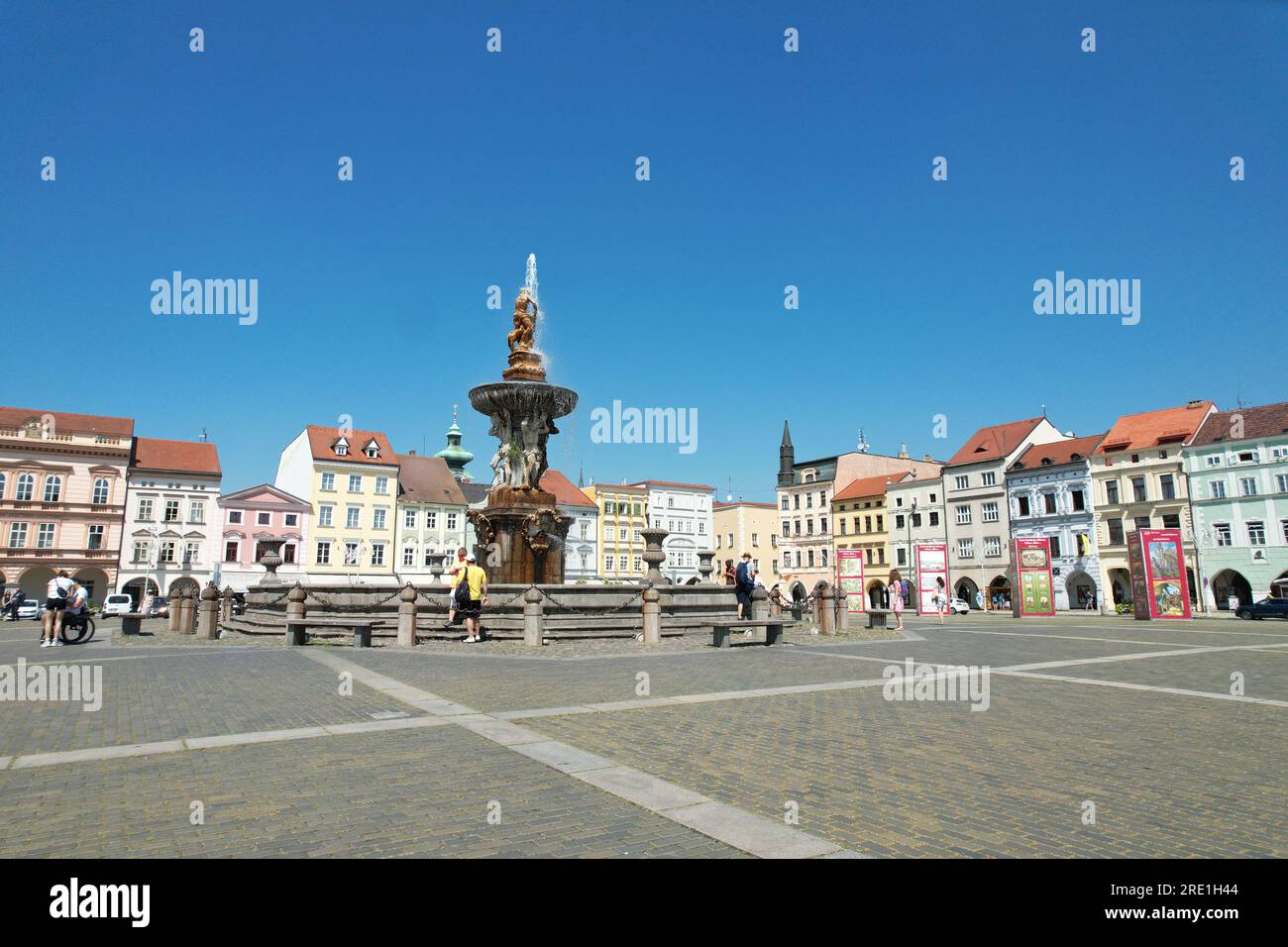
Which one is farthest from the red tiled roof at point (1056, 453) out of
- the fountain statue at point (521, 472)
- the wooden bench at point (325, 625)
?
the wooden bench at point (325, 625)

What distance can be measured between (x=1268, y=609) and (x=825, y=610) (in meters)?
32.3

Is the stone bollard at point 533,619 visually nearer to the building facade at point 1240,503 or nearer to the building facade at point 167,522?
the building facade at point 167,522

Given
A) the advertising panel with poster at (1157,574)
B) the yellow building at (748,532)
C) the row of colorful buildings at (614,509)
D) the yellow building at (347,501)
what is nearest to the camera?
the advertising panel with poster at (1157,574)

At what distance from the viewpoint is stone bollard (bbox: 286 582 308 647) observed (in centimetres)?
1634

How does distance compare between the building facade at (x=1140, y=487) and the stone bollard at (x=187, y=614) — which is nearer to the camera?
the stone bollard at (x=187, y=614)

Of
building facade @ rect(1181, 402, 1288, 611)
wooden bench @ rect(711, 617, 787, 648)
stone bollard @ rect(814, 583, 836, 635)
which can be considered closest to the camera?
wooden bench @ rect(711, 617, 787, 648)

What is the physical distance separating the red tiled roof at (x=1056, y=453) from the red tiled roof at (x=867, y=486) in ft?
35.6

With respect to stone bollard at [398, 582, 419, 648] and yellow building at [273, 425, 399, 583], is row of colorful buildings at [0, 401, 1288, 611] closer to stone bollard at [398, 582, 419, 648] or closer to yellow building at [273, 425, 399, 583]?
yellow building at [273, 425, 399, 583]

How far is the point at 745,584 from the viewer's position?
19.3m

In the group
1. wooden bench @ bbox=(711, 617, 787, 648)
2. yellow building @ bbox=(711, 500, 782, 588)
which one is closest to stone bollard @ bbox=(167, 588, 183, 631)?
wooden bench @ bbox=(711, 617, 787, 648)

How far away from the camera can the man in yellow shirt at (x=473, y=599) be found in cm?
1627

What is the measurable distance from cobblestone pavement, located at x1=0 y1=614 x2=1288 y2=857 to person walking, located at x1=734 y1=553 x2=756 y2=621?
25.9ft

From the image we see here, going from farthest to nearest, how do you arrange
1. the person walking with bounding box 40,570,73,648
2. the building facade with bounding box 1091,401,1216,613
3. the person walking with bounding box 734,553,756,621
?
the building facade with bounding box 1091,401,1216,613, the person walking with bounding box 734,553,756,621, the person walking with bounding box 40,570,73,648

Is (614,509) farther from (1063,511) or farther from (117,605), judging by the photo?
(117,605)
